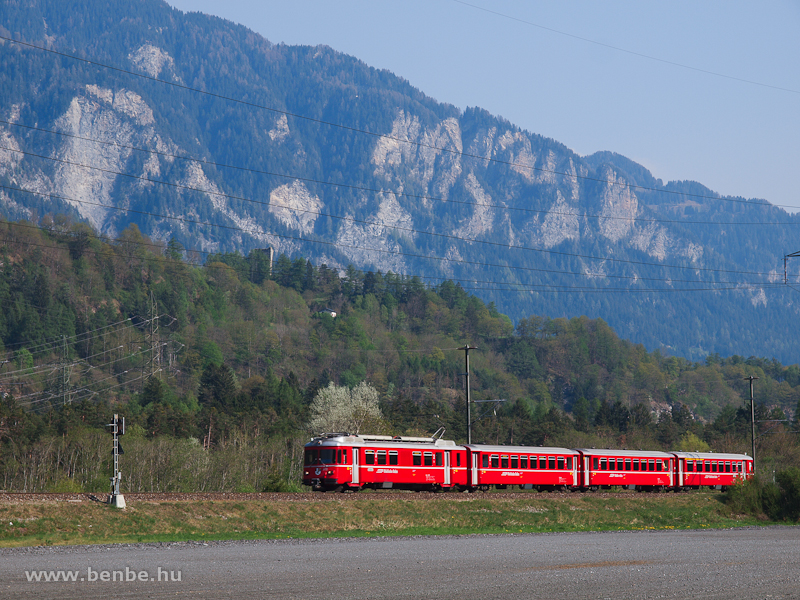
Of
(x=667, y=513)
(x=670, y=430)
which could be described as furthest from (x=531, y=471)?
(x=670, y=430)

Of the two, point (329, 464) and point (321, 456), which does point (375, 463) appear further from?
point (321, 456)

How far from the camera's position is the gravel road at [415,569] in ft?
71.4

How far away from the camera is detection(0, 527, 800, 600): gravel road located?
2177 centimetres

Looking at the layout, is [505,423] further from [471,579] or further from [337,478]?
[471,579]

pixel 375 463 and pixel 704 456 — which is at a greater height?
pixel 375 463

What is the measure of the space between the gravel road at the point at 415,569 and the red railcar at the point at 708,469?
31.6 m

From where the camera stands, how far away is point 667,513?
56.5 m

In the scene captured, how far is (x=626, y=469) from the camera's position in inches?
2576

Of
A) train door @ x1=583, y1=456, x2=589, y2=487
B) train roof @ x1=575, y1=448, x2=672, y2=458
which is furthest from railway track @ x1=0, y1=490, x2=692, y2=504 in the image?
train roof @ x1=575, y1=448, x2=672, y2=458

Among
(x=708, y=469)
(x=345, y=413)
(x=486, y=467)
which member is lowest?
(x=708, y=469)

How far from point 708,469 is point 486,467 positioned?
22673mm

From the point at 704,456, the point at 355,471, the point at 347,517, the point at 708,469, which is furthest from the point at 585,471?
the point at 347,517

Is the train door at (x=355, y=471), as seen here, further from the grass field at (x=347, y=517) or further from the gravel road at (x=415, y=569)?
the gravel road at (x=415, y=569)

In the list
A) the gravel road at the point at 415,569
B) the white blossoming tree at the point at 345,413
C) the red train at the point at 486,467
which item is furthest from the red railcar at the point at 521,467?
the white blossoming tree at the point at 345,413
